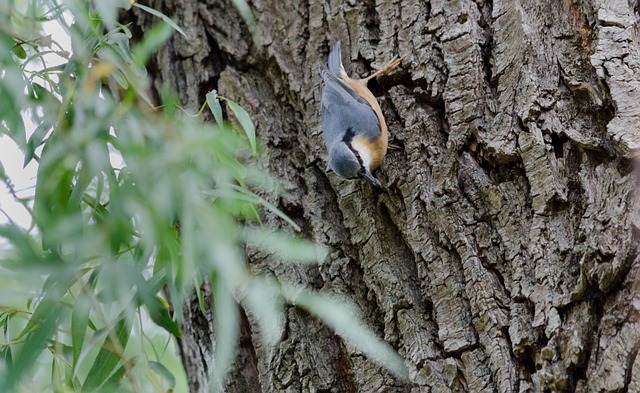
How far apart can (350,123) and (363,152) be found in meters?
0.32

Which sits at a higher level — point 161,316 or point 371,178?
point 161,316

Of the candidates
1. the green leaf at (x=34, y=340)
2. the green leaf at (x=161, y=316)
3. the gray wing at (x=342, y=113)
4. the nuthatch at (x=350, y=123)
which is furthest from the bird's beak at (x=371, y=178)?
the green leaf at (x=34, y=340)

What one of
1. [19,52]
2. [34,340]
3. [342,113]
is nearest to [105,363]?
[34,340]

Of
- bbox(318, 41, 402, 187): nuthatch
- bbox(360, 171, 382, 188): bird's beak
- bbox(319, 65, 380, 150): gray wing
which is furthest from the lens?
bbox(319, 65, 380, 150): gray wing

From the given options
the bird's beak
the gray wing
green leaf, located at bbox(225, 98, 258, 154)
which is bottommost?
the bird's beak

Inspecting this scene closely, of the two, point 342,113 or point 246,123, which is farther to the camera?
point 342,113

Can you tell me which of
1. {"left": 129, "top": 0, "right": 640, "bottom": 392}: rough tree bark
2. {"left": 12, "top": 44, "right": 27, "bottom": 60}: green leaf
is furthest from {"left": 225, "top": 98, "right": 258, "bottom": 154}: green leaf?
{"left": 12, "top": 44, "right": 27, "bottom": 60}: green leaf

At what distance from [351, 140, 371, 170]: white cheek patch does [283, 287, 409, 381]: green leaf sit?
1.70ft

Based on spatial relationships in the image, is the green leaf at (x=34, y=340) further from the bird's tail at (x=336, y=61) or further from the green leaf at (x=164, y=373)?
the bird's tail at (x=336, y=61)

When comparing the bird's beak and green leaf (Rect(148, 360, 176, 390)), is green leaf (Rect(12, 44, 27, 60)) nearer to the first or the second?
green leaf (Rect(148, 360, 176, 390))

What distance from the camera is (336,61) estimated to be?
7.61 feet

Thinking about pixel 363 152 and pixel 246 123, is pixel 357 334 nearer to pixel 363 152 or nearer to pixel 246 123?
pixel 246 123

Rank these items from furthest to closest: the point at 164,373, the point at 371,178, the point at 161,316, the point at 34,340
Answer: the point at 371,178
the point at 164,373
the point at 161,316
the point at 34,340

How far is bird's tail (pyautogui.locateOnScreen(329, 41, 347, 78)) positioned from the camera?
7.35ft
